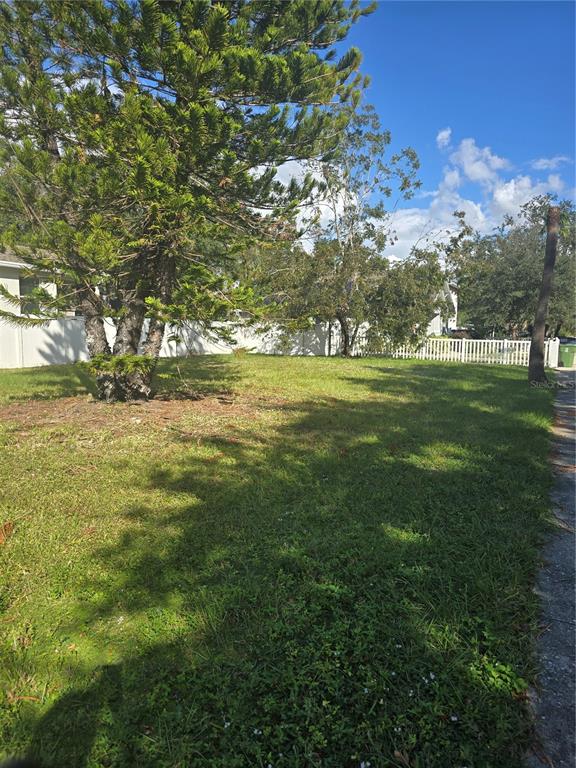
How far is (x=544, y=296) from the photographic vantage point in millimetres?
11594

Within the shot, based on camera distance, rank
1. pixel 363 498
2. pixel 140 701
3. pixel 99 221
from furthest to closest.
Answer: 1. pixel 99 221
2. pixel 363 498
3. pixel 140 701

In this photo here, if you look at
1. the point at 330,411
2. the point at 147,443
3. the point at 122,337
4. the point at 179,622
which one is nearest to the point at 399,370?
the point at 330,411

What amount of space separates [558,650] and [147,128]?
6.31 metres

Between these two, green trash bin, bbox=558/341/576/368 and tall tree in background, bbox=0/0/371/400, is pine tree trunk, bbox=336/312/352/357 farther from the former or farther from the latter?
tall tree in background, bbox=0/0/371/400

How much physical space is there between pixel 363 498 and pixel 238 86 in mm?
5088

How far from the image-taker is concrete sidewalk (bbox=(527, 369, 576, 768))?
1.70 meters

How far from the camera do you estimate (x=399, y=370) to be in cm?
1428

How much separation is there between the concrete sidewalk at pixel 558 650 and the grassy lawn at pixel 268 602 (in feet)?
0.23

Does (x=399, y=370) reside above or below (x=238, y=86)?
below

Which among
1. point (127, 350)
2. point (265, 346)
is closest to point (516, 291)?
point (265, 346)

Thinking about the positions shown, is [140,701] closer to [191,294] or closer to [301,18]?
[191,294]

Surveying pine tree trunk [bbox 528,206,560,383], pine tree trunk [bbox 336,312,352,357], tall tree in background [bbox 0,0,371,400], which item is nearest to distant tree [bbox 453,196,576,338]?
pine tree trunk [bbox 336,312,352,357]

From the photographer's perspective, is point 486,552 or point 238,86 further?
point 238,86

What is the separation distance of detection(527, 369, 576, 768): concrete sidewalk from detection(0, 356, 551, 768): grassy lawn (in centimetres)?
7
